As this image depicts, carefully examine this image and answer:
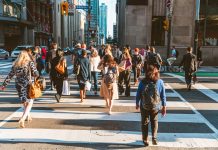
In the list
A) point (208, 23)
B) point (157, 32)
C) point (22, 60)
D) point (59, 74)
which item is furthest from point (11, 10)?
point (22, 60)

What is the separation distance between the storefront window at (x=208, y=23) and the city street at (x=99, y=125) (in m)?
17.8

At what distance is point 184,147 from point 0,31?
169ft

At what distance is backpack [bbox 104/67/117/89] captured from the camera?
29.9ft

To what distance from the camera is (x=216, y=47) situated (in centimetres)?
2844

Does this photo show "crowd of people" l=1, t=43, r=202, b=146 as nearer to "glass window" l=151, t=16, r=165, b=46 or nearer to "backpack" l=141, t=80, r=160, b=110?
"backpack" l=141, t=80, r=160, b=110

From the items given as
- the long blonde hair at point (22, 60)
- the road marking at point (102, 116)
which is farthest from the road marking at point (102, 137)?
the long blonde hair at point (22, 60)

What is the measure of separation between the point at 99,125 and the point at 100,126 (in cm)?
10

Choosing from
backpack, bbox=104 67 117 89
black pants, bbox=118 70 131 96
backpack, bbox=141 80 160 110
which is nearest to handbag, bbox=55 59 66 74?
backpack, bbox=104 67 117 89

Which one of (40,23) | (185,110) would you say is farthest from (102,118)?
(40,23)

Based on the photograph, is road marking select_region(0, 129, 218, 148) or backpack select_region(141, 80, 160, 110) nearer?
backpack select_region(141, 80, 160, 110)

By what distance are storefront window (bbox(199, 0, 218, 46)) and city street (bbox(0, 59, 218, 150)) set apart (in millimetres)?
17824

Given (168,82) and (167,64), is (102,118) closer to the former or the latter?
(168,82)

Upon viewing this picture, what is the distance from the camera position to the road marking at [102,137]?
657 cm

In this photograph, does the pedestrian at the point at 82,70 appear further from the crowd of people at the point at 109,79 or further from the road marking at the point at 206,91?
the road marking at the point at 206,91
